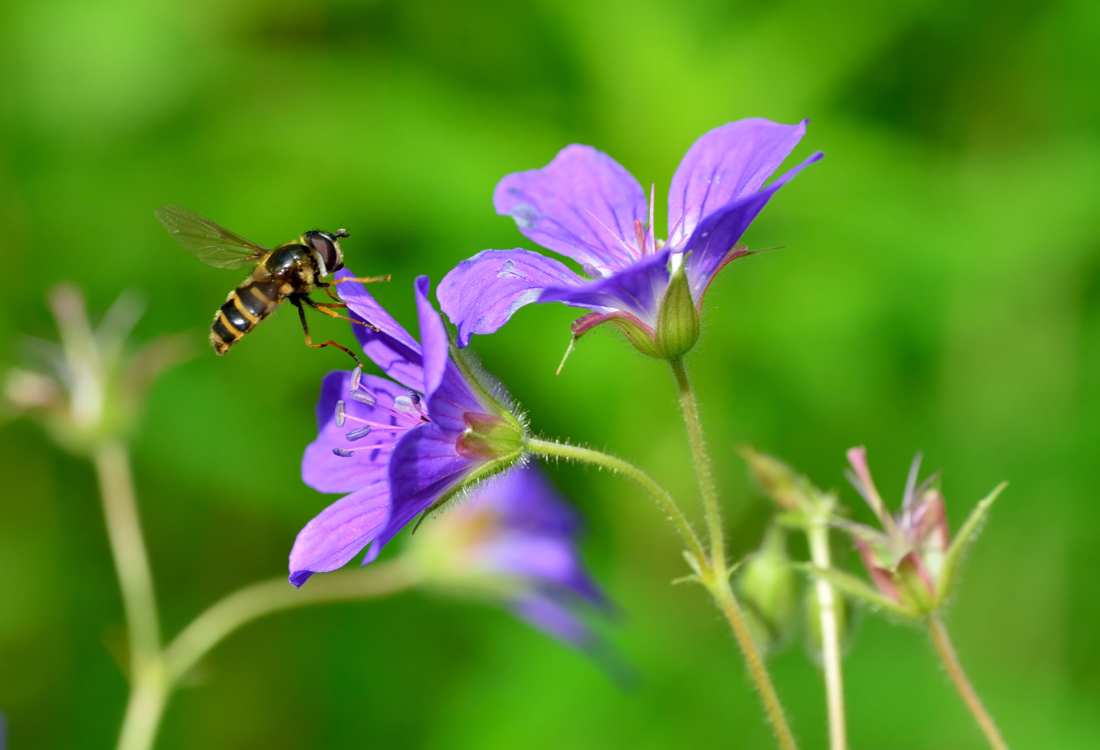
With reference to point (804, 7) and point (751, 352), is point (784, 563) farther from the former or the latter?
point (804, 7)

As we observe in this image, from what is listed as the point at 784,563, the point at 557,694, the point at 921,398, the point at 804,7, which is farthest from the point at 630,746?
the point at 804,7

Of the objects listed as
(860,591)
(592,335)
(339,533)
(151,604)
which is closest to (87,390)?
(151,604)

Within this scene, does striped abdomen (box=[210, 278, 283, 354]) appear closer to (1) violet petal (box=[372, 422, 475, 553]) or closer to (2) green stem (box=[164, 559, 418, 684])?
(2) green stem (box=[164, 559, 418, 684])

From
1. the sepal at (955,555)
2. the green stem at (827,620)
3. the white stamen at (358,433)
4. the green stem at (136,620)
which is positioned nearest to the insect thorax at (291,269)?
the white stamen at (358,433)

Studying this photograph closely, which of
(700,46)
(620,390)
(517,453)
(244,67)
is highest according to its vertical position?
(244,67)

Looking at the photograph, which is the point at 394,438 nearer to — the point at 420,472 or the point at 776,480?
the point at 420,472

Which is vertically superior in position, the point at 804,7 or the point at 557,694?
the point at 804,7

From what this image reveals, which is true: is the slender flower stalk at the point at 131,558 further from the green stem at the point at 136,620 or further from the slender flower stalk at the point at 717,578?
the slender flower stalk at the point at 717,578

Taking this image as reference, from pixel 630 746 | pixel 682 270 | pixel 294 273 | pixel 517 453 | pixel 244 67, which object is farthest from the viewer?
pixel 244 67

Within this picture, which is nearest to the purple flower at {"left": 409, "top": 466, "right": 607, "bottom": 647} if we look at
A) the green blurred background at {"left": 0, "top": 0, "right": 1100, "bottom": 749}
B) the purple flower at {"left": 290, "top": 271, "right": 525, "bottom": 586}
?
the green blurred background at {"left": 0, "top": 0, "right": 1100, "bottom": 749}
